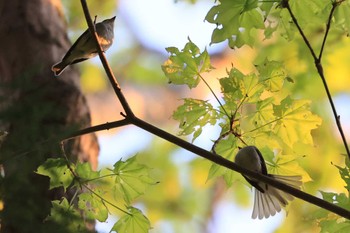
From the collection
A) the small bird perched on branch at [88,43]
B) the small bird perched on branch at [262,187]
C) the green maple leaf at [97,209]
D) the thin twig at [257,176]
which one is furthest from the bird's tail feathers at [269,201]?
the small bird perched on branch at [88,43]

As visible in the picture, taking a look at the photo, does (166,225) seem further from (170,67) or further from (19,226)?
(19,226)

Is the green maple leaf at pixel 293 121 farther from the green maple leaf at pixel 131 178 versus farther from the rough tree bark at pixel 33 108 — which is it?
the rough tree bark at pixel 33 108

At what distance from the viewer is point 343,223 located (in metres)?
0.94

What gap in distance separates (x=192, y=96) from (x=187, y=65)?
2.39 metres

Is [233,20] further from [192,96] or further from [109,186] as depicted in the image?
[192,96]

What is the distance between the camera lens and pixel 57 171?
0.91 meters

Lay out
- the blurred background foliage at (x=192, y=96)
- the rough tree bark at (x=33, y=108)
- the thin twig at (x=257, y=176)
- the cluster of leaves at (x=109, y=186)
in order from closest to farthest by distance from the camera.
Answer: the rough tree bark at (x=33, y=108)
the thin twig at (x=257, y=176)
the cluster of leaves at (x=109, y=186)
the blurred background foliage at (x=192, y=96)

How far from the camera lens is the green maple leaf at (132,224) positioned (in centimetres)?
96

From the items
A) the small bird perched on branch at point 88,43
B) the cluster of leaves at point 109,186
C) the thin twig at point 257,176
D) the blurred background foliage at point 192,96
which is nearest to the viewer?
the thin twig at point 257,176

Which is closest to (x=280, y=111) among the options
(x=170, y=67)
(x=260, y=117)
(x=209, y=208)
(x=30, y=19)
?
(x=260, y=117)

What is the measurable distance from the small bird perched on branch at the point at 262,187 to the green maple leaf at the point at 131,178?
176 mm

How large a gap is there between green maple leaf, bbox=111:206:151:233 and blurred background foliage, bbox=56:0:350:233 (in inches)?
25.0

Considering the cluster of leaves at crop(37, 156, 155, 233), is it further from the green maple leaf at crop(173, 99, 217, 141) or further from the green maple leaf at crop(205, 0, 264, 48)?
the green maple leaf at crop(205, 0, 264, 48)

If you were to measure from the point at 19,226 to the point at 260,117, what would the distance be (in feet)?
1.90
